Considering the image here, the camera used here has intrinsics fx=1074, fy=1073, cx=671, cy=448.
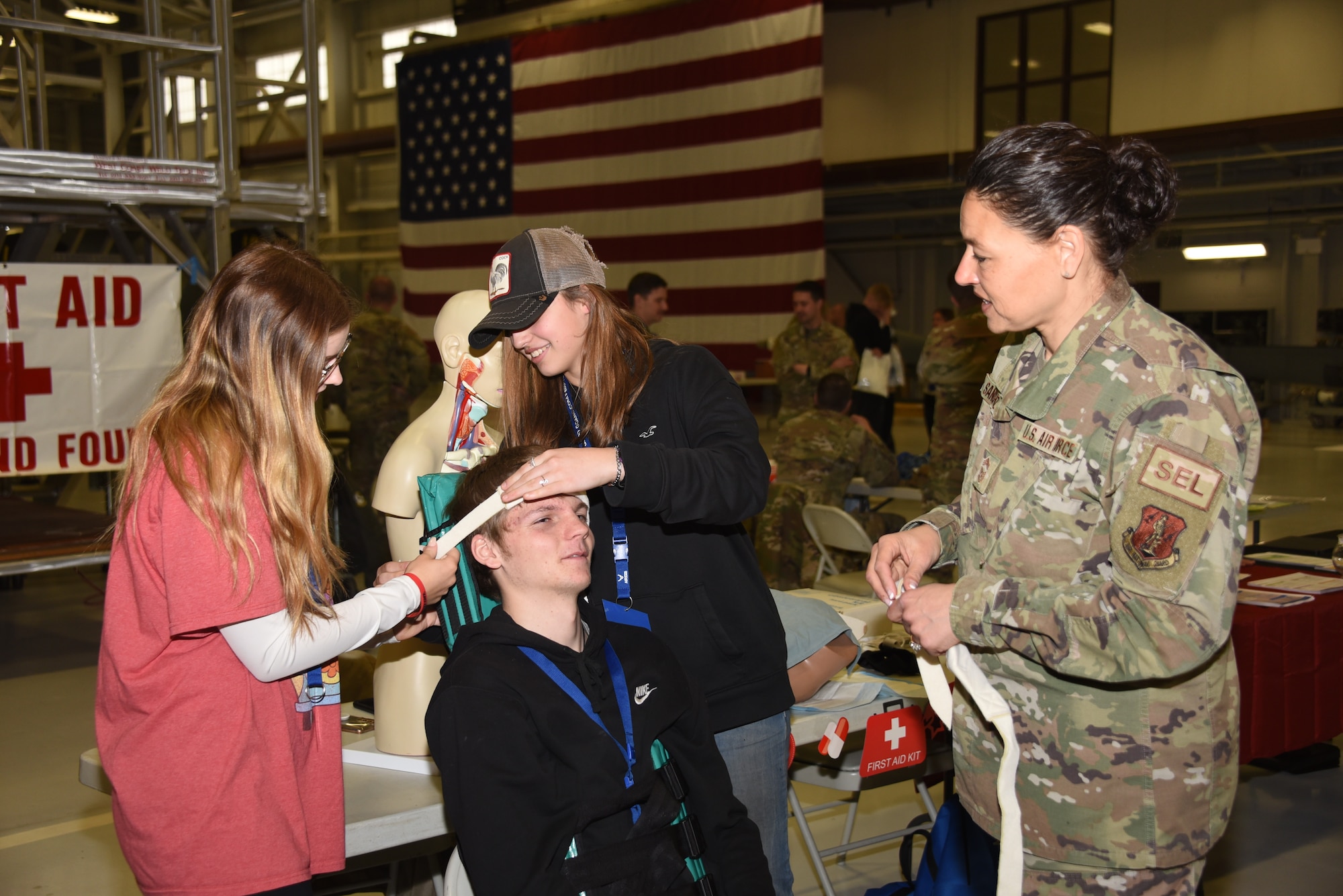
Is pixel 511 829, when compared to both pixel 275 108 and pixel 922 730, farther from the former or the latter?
pixel 275 108

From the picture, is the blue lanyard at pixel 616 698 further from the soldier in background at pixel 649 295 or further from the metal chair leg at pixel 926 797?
the soldier in background at pixel 649 295

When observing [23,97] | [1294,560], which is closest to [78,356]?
[23,97]

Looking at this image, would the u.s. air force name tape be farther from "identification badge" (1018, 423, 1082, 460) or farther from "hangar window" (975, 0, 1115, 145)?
"hangar window" (975, 0, 1115, 145)

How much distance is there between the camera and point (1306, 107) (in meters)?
13.4

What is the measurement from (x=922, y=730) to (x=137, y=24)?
13.5 metres

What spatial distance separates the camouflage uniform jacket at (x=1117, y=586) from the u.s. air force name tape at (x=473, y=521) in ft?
2.51

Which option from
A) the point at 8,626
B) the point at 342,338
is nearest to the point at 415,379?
the point at 8,626

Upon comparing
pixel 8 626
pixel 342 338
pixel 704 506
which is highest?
pixel 342 338

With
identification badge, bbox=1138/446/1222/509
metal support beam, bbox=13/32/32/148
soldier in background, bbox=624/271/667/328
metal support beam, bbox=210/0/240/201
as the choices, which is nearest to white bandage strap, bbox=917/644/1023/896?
identification badge, bbox=1138/446/1222/509

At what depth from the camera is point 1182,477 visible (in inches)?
50.6

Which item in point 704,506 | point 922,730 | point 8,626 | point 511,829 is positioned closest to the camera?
point 511,829

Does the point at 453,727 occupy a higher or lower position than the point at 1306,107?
lower

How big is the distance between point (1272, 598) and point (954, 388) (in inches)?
108

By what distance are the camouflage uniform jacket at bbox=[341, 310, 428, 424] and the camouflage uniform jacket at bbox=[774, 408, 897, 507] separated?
2938 millimetres
